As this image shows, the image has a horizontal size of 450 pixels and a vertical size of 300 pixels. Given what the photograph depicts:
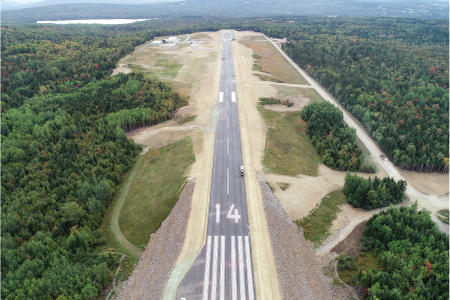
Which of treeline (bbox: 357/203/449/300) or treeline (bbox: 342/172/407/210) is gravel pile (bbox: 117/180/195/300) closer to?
treeline (bbox: 357/203/449/300)

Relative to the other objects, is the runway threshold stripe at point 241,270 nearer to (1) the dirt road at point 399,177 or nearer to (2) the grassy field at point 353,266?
(2) the grassy field at point 353,266

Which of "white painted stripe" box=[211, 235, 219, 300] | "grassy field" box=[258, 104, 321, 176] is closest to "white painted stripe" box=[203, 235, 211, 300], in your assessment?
"white painted stripe" box=[211, 235, 219, 300]

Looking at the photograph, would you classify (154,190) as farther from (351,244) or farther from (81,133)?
(351,244)

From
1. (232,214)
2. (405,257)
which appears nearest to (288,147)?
(232,214)

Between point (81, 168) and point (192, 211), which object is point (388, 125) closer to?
point (192, 211)

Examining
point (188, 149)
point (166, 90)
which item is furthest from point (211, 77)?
point (188, 149)

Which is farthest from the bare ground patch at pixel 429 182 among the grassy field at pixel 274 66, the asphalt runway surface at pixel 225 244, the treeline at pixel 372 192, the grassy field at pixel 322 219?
the grassy field at pixel 274 66
